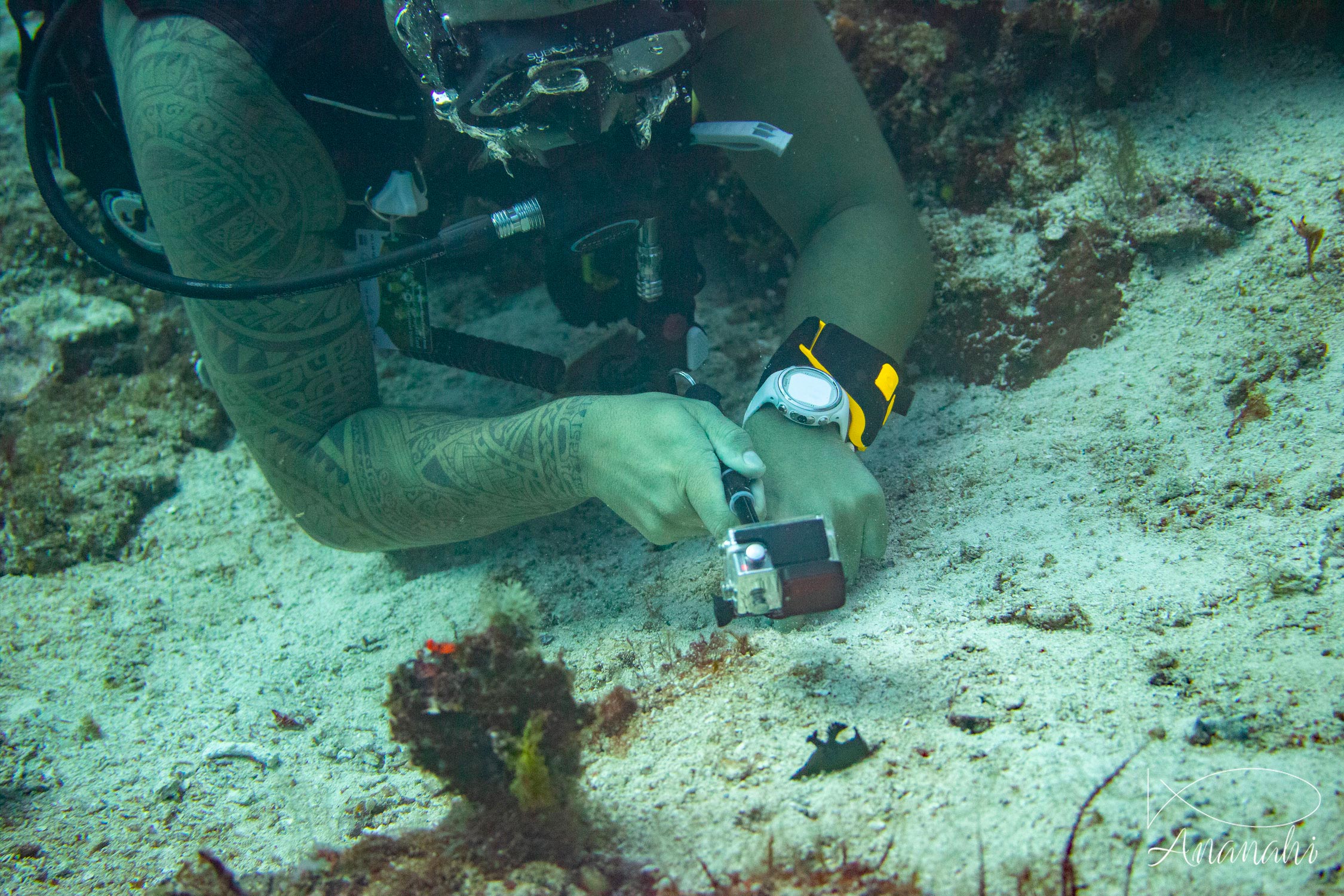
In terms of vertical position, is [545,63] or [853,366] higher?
[545,63]

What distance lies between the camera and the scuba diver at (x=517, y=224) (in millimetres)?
1739

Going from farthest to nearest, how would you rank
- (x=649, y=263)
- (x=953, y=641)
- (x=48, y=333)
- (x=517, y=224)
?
(x=48, y=333), (x=649, y=263), (x=517, y=224), (x=953, y=641)

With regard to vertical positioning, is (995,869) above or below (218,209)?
below

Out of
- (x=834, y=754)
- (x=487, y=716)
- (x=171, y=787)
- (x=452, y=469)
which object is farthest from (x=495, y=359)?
(x=834, y=754)

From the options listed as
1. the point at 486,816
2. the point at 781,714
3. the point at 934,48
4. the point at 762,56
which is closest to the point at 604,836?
the point at 486,816

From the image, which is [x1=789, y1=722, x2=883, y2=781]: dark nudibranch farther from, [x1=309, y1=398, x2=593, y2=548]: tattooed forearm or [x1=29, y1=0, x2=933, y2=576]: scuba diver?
[x1=309, y1=398, x2=593, y2=548]: tattooed forearm

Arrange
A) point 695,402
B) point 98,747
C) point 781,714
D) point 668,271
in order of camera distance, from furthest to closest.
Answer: point 668,271
point 98,747
point 695,402
point 781,714

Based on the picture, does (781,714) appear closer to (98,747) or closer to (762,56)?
(98,747)

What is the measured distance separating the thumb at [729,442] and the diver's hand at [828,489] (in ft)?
0.47

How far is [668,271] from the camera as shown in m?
2.26

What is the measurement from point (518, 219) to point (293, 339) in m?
0.75

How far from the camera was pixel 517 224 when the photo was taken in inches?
76.5

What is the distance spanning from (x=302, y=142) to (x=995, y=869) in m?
2.26

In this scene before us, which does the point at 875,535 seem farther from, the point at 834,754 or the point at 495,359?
the point at 495,359
